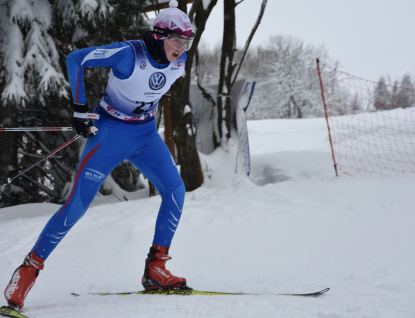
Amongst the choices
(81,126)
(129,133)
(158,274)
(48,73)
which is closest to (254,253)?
(158,274)

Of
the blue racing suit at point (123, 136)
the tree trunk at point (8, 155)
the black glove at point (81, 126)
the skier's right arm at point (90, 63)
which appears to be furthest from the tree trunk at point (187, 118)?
the black glove at point (81, 126)

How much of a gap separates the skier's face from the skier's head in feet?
0.04

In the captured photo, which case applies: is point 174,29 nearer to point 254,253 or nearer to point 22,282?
point 22,282

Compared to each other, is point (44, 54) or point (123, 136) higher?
point (44, 54)

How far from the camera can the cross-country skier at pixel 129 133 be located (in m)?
2.50

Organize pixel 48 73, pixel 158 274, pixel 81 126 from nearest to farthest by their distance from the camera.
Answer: pixel 81 126
pixel 158 274
pixel 48 73

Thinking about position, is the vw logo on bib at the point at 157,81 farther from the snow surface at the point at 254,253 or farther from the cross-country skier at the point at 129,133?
the snow surface at the point at 254,253

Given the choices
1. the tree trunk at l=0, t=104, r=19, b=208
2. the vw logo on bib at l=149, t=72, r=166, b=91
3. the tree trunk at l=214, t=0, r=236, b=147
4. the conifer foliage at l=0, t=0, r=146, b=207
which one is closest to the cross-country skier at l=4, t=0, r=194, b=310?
the vw logo on bib at l=149, t=72, r=166, b=91

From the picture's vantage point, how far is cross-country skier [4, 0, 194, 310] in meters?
2.50

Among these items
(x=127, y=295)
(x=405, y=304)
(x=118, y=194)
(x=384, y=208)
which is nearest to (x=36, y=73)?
(x=118, y=194)

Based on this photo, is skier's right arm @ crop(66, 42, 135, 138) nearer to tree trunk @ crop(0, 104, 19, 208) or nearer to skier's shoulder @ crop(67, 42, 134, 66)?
skier's shoulder @ crop(67, 42, 134, 66)

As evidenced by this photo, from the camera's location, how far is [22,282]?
2.41m

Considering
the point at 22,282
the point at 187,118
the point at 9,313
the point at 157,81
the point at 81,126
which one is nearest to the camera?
the point at 9,313

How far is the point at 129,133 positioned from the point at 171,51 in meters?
0.63
